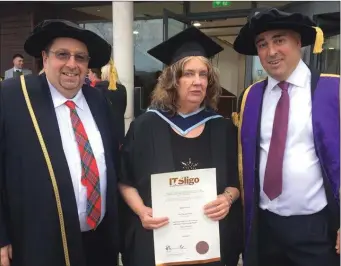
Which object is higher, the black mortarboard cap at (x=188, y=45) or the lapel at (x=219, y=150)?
the black mortarboard cap at (x=188, y=45)

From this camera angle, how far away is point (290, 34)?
7.32ft

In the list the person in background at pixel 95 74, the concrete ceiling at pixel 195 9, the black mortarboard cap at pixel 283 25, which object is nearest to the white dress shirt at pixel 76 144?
the black mortarboard cap at pixel 283 25

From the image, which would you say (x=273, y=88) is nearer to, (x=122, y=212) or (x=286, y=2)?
(x=122, y=212)

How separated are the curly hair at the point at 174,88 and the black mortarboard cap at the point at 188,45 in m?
0.04

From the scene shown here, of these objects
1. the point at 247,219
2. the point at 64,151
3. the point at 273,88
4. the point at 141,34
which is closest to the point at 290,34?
the point at 273,88

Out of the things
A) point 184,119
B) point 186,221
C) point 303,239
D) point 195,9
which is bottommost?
point 303,239

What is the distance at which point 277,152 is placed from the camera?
2.11 metres

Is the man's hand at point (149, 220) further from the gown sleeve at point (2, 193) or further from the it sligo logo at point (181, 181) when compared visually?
the gown sleeve at point (2, 193)

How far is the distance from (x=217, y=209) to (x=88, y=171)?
686 millimetres

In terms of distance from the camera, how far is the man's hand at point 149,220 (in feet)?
6.83

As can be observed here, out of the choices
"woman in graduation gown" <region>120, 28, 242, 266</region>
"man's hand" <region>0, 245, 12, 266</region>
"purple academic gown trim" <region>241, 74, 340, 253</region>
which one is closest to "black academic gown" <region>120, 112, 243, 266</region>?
"woman in graduation gown" <region>120, 28, 242, 266</region>

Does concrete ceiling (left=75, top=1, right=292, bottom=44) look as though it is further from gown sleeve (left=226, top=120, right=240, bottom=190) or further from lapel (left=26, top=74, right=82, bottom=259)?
lapel (left=26, top=74, right=82, bottom=259)

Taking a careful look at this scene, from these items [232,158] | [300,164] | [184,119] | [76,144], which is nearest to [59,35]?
[76,144]

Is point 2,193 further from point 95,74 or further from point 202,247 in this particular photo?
point 95,74
